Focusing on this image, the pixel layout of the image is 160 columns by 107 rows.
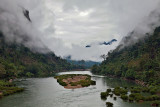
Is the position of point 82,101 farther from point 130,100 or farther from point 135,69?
point 135,69

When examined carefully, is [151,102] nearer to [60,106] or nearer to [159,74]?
[60,106]

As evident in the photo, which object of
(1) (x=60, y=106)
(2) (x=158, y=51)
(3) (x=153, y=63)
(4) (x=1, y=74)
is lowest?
(1) (x=60, y=106)

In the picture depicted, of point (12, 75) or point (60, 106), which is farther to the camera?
point (12, 75)

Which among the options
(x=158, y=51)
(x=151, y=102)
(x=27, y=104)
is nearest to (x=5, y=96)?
(x=27, y=104)

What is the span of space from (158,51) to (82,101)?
5158 inches

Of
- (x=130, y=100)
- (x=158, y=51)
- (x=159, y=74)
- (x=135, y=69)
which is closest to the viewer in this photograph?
(x=130, y=100)

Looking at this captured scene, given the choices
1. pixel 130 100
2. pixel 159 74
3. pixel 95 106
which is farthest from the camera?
pixel 159 74

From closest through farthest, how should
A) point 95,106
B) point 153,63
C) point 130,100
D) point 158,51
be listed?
point 95,106
point 130,100
point 153,63
point 158,51

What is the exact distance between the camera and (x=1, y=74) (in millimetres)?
156375

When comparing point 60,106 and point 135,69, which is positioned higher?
point 135,69

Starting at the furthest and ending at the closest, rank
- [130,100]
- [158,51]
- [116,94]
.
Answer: [158,51] → [116,94] → [130,100]

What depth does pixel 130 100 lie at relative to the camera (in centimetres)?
7844

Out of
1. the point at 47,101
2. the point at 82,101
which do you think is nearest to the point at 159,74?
the point at 82,101

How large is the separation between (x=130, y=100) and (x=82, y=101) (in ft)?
63.7
